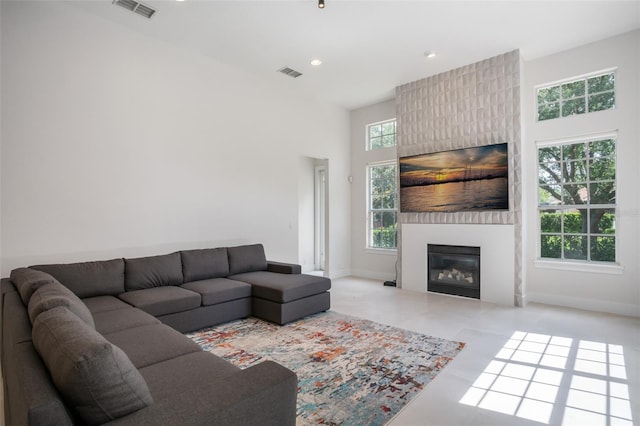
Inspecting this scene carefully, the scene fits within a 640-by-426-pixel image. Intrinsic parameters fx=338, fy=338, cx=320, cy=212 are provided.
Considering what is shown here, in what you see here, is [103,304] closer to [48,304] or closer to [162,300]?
[162,300]

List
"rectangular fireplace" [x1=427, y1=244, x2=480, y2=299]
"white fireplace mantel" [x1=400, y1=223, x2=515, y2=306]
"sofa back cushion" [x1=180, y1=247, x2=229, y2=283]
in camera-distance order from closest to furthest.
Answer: "sofa back cushion" [x1=180, y1=247, x2=229, y2=283] → "white fireplace mantel" [x1=400, y1=223, x2=515, y2=306] → "rectangular fireplace" [x1=427, y1=244, x2=480, y2=299]

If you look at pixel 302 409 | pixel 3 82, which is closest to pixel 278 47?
pixel 3 82

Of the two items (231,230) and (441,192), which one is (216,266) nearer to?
(231,230)

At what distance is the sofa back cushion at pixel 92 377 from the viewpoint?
105 centimetres

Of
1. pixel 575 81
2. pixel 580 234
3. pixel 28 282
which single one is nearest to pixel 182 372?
pixel 28 282

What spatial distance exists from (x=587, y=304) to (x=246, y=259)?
4.47 m

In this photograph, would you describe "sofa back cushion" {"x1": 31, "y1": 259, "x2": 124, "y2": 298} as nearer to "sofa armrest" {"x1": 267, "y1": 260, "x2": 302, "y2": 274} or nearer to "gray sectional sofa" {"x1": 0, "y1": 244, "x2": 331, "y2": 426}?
"gray sectional sofa" {"x1": 0, "y1": 244, "x2": 331, "y2": 426}

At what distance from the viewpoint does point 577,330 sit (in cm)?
358

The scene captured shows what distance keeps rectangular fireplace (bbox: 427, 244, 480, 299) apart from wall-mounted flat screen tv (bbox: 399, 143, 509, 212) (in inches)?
24.8

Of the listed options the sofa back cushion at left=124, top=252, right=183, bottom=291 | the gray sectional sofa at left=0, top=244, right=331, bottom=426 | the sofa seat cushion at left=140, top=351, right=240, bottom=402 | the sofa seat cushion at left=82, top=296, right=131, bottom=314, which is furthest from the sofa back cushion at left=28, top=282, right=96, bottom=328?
the sofa back cushion at left=124, top=252, right=183, bottom=291

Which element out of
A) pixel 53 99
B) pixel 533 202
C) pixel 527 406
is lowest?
pixel 527 406

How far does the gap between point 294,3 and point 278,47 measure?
966 mm

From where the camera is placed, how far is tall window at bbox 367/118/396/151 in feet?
20.9

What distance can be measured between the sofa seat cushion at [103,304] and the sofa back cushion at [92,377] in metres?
1.84
